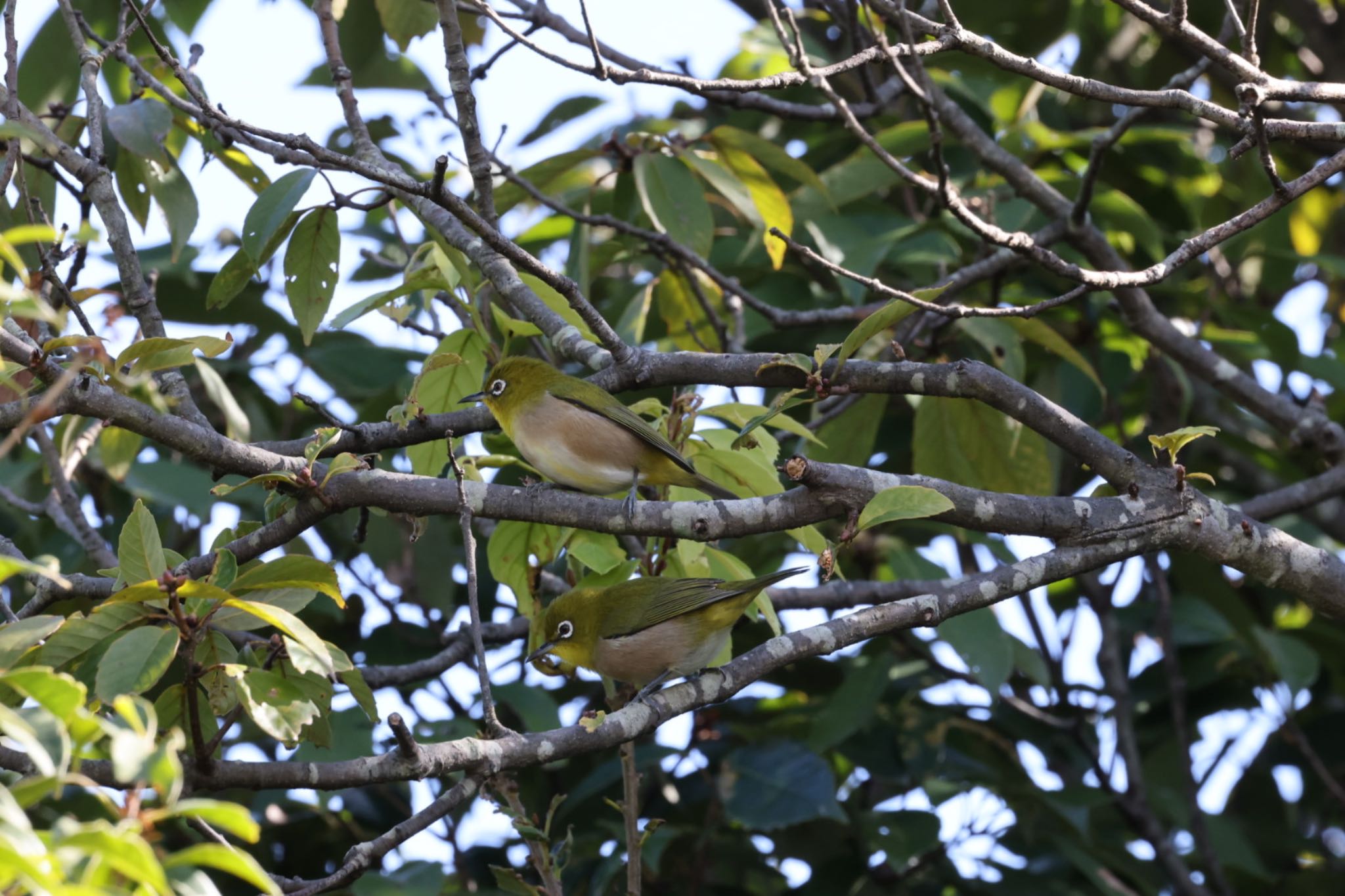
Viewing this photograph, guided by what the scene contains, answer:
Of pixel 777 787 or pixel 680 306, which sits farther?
pixel 680 306

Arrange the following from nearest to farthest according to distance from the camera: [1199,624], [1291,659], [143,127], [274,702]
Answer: [274,702] → [143,127] → [1291,659] → [1199,624]

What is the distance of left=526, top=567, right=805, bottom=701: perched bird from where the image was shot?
14.5 ft

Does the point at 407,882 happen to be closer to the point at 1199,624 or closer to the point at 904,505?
the point at 904,505

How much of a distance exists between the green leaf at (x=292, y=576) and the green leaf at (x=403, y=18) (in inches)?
121

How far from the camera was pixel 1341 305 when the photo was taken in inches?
322

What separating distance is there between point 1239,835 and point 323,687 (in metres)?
4.78

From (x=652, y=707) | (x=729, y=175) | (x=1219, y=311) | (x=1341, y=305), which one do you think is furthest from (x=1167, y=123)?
(x=652, y=707)

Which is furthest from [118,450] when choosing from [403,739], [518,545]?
[403,739]

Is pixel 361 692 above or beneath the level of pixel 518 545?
beneath

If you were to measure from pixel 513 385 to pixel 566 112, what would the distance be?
7.53 feet

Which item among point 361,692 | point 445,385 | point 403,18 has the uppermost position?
point 403,18

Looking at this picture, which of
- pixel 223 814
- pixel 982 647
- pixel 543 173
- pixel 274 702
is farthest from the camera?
pixel 543 173

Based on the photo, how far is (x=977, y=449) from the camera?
5.03 meters

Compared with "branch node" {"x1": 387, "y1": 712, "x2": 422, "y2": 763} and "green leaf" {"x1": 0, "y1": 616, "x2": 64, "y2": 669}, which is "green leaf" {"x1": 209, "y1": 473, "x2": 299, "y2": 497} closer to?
"green leaf" {"x1": 0, "y1": 616, "x2": 64, "y2": 669}
